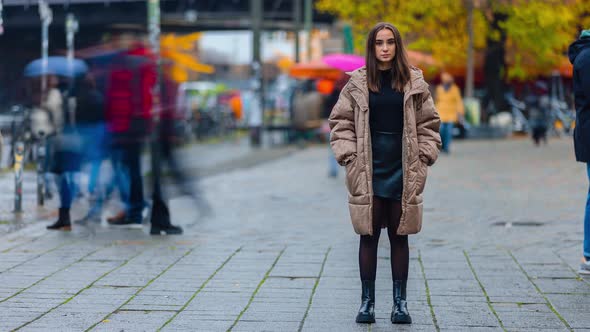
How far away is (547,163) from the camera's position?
20516 millimetres

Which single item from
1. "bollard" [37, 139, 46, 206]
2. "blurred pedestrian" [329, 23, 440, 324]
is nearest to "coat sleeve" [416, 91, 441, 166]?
"blurred pedestrian" [329, 23, 440, 324]

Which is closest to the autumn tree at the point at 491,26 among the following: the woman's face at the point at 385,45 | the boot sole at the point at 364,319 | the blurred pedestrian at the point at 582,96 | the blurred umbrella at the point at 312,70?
the blurred umbrella at the point at 312,70

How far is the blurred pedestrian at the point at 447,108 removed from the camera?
22547mm

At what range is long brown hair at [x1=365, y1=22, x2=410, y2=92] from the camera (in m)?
6.07

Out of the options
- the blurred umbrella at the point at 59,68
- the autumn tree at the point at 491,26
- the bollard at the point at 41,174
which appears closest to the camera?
the blurred umbrella at the point at 59,68

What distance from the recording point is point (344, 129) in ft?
A: 20.3

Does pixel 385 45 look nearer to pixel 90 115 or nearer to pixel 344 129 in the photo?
pixel 344 129

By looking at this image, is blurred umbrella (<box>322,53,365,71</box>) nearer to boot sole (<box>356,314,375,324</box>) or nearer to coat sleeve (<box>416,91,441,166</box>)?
coat sleeve (<box>416,91,441,166</box>)

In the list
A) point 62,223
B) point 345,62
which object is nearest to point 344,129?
point 62,223

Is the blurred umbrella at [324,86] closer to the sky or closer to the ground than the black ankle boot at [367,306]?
closer to the sky

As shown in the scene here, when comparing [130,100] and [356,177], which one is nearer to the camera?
[356,177]

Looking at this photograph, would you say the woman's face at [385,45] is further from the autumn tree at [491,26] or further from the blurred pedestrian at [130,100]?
the autumn tree at [491,26]

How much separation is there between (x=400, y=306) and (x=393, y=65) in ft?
4.29

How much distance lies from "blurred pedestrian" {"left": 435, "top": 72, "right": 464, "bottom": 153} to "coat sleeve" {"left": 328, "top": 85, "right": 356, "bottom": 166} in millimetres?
16429
